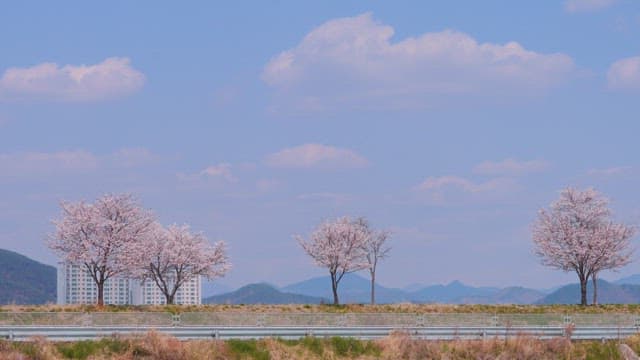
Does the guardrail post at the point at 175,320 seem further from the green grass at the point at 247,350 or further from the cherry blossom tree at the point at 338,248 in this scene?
the cherry blossom tree at the point at 338,248

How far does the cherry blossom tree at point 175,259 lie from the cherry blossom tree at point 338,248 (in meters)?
7.93

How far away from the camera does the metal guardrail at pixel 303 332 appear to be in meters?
35.0

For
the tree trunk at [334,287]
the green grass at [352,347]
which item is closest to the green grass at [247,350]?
the green grass at [352,347]

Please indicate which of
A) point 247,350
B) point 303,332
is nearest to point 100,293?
point 303,332

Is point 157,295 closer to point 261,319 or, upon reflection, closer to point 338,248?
point 338,248

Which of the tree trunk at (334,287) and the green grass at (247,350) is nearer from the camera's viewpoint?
the green grass at (247,350)

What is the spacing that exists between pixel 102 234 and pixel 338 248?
20.9m

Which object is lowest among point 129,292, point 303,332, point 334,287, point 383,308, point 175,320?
point 383,308

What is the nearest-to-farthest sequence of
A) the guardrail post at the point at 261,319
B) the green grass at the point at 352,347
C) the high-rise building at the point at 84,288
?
the green grass at the point at 352,347 → the guardrail post at the point at 261,319 → the high-rise building at the point at 84,288

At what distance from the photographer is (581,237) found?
274ft

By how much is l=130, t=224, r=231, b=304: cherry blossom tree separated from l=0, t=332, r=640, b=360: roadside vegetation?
155ft

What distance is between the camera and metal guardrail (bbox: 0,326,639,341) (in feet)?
115

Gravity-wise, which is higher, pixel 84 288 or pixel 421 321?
pixel 84 288

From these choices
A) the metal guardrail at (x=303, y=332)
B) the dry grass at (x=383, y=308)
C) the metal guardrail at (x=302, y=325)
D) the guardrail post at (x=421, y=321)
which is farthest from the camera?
the dry grass at (x=383, y=308)
